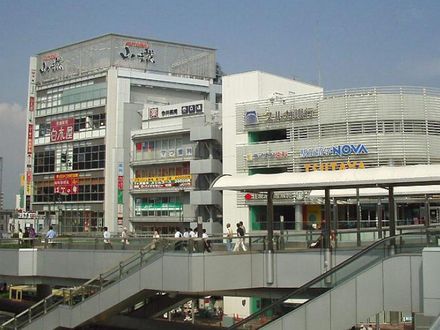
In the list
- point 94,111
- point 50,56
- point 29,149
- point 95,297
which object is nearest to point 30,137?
point 29,149

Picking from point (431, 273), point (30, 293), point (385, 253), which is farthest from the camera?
point (30, 293)

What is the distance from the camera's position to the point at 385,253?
1457 centimetres

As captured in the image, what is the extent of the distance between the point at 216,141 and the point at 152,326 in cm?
2479

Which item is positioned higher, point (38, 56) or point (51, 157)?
point (38, 56)

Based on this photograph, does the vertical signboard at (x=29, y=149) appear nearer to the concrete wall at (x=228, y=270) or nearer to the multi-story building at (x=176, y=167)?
the multi-story building at (x=176, y=167)

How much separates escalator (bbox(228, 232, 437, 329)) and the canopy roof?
75.0 inches

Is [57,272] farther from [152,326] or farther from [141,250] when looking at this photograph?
[141,250]

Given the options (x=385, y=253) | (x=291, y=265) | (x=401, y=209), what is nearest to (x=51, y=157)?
(x=401, y=209)

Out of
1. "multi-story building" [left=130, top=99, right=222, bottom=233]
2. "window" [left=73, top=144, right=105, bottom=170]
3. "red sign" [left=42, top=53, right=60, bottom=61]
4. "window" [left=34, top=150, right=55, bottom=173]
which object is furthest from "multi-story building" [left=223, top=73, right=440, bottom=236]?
"red sign" [left=42, top=53, right=60, bottom=61]

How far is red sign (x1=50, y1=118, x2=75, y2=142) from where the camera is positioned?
5678cm

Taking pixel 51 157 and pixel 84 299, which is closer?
pixel 84 299

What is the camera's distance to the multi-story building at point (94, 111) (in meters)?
53.9

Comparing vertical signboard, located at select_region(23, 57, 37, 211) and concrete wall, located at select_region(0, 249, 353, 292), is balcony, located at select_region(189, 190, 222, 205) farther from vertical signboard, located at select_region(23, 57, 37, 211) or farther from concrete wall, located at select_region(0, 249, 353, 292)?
concrete wall, located at select_region(0, 249, 353, 292)

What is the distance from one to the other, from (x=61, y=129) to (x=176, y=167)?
A: 48.2ft
